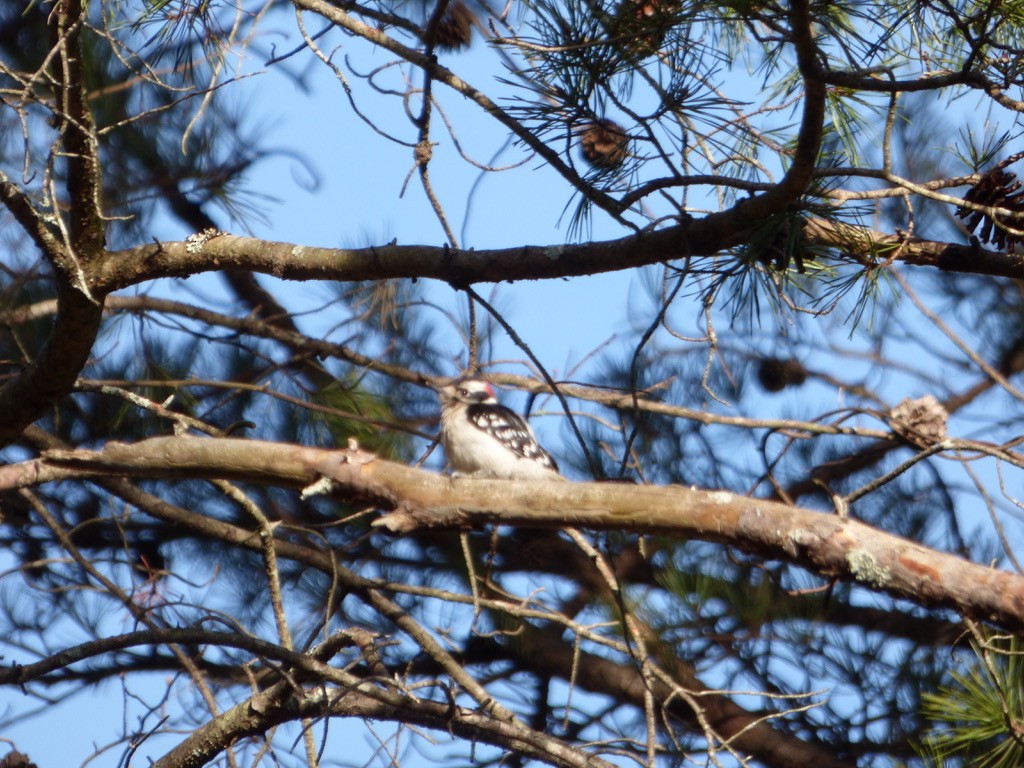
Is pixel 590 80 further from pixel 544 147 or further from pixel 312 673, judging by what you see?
pixel 312 673

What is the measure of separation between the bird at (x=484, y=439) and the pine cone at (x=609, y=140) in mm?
1380

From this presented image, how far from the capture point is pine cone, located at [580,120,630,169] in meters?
2.15

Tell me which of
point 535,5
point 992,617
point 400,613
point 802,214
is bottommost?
point 992,617

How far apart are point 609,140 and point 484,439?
1.56 m

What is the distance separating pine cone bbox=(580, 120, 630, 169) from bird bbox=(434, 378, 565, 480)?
138 centimetres

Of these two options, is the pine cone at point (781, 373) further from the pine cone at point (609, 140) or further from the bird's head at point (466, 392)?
the pine cone at point (609, 140)

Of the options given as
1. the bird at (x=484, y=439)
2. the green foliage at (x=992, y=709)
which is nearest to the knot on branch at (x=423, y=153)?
the bird at (x=484, y=439)

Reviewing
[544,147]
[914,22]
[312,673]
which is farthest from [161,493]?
[914,22]

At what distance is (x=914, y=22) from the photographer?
2064mm

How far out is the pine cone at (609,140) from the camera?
2150mm

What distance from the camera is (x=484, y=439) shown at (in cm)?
360

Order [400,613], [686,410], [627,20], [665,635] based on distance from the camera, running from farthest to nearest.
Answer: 1. [686,410]
2. [665,635]
3. [400,613]
4. [627,20]

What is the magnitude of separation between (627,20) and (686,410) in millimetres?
1758

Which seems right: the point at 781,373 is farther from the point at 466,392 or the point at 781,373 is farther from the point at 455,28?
the point at 455,28
